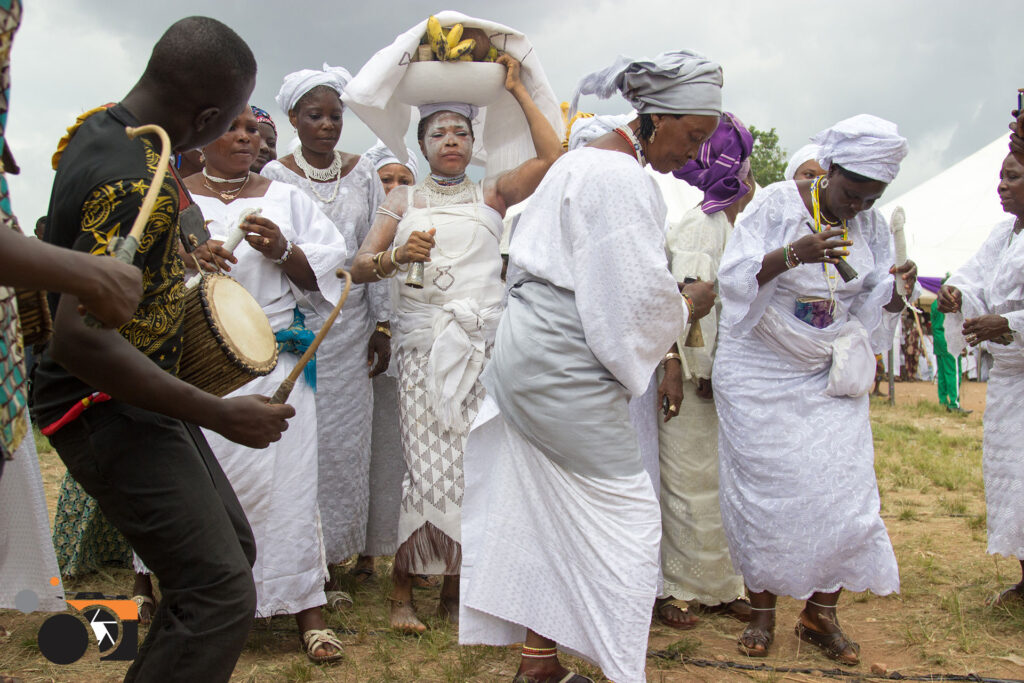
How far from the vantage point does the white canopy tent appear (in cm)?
2183

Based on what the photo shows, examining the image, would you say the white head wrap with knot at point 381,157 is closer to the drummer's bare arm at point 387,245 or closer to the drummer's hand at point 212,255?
the drummer's bare arm at point 387,245

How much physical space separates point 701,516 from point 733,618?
1.80 feet

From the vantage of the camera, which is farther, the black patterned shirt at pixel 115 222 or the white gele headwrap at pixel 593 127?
the white gele headwrap at pixel 593 127

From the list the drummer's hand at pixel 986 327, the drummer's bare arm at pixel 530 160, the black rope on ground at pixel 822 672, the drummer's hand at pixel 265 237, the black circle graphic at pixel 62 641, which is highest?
the drummer's bare arm at pixel 530 160

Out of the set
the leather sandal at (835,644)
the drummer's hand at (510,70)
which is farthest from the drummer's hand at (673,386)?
the drummer's hand at (510,70)

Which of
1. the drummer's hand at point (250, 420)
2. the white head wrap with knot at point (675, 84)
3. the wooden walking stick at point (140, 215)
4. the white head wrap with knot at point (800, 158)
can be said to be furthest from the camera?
the white head wrap with knot at point (800, 158)

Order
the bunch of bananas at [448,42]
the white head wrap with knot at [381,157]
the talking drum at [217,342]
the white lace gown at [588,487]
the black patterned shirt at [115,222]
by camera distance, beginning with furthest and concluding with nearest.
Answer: the white head wrap with knot at [381,157] → the bunch of bananas at [448,42] → the white lace gown at [588,487] → the talking drum at [217,342] → the black patterned shirt at [115,222]

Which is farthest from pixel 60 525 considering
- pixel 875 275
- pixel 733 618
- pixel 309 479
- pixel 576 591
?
pixel 875 275

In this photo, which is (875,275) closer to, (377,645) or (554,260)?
(554,260)

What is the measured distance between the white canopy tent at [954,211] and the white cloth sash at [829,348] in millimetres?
18270

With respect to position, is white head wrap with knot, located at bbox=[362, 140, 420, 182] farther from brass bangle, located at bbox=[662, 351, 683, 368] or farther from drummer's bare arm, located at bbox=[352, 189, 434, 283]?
brass bangle, located at bbox=[662, 351, 683, 368]

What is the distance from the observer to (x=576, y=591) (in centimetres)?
321

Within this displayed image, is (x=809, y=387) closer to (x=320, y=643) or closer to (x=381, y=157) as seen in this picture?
(x=320, y=643)

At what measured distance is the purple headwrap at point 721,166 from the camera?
4820mm
